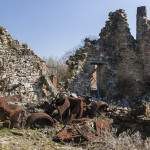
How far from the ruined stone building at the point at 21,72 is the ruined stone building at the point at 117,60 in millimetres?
2225

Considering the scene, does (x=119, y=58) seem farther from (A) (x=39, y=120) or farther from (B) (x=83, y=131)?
(B) (x=83, y=131)

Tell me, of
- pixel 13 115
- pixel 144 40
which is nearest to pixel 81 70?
pixel 144 40

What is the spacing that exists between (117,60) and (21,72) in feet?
14.1

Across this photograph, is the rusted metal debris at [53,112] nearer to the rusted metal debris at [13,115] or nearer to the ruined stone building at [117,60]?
the rusted metal debris at [13,115]

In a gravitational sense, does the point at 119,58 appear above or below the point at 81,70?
above

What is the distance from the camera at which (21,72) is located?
40.4 ft

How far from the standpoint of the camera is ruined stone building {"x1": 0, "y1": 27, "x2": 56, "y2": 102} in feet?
39.1

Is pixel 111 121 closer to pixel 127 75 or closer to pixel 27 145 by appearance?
pixel 27 145

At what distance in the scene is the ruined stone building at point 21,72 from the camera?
39.1 ft

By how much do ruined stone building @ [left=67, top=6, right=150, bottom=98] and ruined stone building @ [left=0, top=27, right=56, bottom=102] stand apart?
87.6 inches

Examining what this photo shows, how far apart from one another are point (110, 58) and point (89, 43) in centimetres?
92

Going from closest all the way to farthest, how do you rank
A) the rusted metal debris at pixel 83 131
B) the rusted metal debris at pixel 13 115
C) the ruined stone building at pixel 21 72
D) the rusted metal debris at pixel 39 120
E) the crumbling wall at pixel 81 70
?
the rusted metal debris at pixel 83 131 < the rusted metal debris at pixel 13 115 < the rusted metal debris at pixel 39 120 < the ruined stone building at pixel 21 72 < the crumbling wall at pixel 81 70

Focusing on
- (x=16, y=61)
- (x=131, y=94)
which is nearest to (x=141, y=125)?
(x=16, y=61)

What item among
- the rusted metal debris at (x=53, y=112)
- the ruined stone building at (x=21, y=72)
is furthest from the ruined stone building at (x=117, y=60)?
the rusted metal debris at (x=53, y=112)
